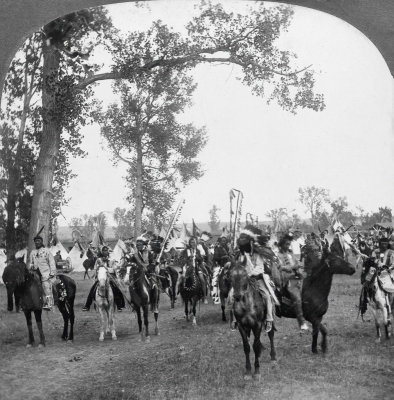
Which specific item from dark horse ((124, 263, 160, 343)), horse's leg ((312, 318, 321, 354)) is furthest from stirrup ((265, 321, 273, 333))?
dark horse ((124, 263, 160, 343))

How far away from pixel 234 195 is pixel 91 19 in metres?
2.44

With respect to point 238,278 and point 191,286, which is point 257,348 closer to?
point 238,278

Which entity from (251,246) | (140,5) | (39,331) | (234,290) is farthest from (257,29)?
(39,331)

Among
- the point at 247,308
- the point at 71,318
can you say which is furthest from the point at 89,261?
the point at 247,308

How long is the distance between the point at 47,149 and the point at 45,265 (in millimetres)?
1604

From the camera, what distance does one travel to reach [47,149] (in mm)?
5176

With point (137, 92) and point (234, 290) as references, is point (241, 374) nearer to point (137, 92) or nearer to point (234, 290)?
point (234, 290)

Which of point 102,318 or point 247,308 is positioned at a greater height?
point 247,308

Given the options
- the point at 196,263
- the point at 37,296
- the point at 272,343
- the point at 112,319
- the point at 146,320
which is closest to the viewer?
the point at 272,343

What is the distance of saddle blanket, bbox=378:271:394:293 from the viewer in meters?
7.82

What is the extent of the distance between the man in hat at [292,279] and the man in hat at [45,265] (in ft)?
9.44

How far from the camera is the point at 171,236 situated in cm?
640

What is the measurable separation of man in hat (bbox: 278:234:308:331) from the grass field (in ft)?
1.02

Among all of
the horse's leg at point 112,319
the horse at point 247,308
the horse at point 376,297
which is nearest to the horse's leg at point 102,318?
the horse's leg at point 112,319
